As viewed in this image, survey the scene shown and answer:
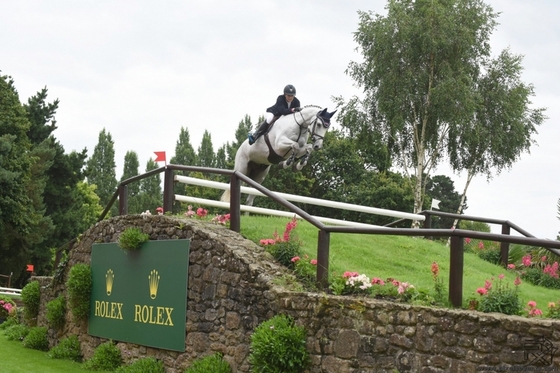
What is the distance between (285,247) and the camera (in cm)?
911

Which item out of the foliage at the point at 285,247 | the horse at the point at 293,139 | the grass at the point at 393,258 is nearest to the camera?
the foliage at the point at 285,247

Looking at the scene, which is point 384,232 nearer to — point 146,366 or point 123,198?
point 146,366

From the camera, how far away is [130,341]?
1082 cm

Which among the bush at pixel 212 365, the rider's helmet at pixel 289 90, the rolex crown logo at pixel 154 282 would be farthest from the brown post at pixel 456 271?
the rider's helmet at pixel 289 90

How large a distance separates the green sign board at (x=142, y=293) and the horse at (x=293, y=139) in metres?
3.10

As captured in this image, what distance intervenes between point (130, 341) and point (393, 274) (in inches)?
167

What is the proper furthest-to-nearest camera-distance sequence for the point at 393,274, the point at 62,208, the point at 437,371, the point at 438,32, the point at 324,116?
the point at 62,208, the point at 438,32, the point at 324,116, the point at 393,274, the point at 437,371

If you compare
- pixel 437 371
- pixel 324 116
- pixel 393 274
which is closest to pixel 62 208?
pixel 324 116

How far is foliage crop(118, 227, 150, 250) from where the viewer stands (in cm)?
1078

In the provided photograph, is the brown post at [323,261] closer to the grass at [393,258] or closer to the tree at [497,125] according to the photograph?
the grass at [393,258]

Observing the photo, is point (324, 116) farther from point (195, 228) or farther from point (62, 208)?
point (62, 208)

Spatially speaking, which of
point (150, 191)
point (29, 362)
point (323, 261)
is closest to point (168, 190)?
point (323, 261)

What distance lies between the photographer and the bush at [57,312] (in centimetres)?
1309

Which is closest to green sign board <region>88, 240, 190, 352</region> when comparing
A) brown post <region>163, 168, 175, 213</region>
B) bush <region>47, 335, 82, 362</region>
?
bush <region>47, 335, 82, 362</region>
